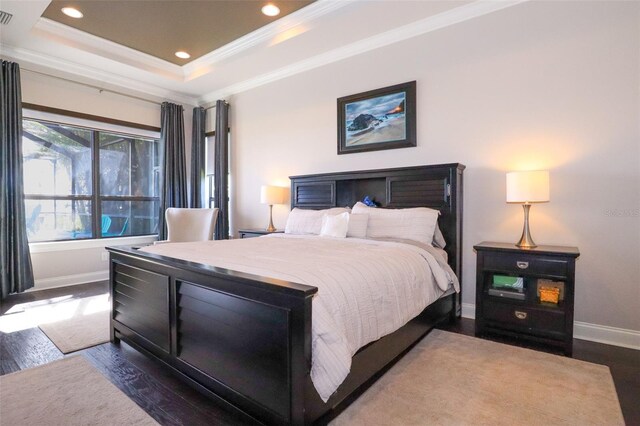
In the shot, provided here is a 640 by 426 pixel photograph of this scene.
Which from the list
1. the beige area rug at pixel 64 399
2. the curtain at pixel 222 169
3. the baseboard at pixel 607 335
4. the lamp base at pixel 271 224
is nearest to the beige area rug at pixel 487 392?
the baseboard at pixel 607 335

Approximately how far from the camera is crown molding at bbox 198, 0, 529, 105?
118 inches

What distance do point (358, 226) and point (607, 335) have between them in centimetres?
208

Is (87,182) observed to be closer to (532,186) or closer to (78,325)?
(78,325)

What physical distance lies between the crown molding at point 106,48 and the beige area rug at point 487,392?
461 centimetres

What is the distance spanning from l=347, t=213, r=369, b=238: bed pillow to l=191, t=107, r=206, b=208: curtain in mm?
3259

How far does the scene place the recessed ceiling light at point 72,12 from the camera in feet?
10.9

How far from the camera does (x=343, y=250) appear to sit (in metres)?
2.37

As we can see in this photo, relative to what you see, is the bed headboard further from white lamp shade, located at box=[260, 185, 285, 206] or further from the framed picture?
the framed picture

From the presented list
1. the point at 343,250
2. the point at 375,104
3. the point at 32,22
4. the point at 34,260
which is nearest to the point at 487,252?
the point at 343,250

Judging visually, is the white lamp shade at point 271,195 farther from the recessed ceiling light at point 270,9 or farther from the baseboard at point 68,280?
the baseboard at point 68,280

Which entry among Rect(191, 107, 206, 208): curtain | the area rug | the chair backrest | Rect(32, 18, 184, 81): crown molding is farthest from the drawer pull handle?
Rect(32, 18, 184, 81): crown molding

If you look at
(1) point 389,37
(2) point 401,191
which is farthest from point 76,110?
(2) point 401,191

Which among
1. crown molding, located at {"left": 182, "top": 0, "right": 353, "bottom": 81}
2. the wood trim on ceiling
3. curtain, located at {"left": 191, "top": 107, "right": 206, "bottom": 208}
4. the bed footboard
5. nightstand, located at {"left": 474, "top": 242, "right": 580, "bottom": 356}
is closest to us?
the bed footboard

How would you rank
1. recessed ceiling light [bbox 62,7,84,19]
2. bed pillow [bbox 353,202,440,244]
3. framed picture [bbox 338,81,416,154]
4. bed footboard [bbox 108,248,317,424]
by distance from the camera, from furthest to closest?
framed picture [bbox 338,81,416,154] < recessed ceiling light [bbox 62,7,84,19] < bed pillow [bbox 353,202,440,244] < bed footboard [bbox 108,248,317,424]
